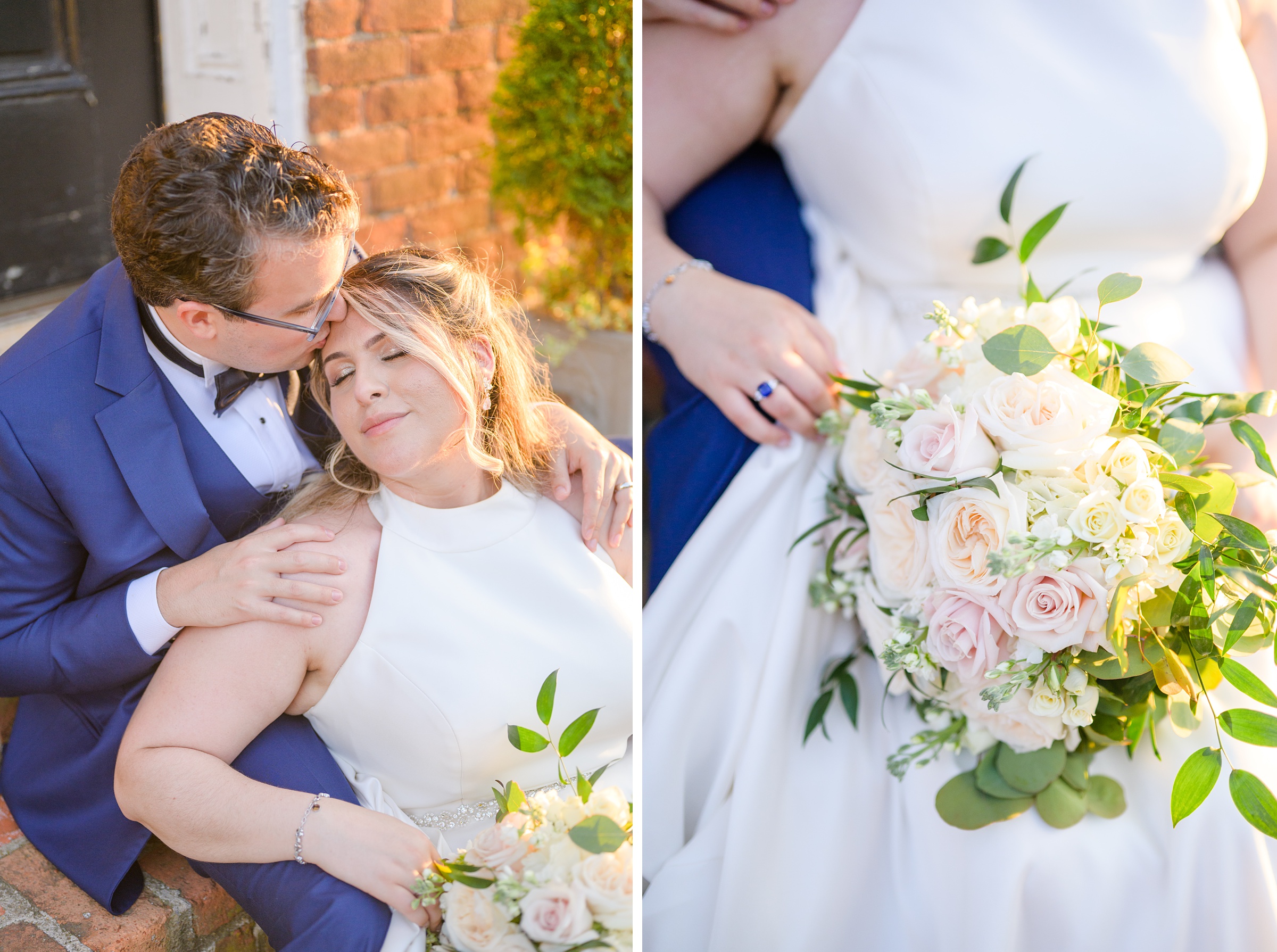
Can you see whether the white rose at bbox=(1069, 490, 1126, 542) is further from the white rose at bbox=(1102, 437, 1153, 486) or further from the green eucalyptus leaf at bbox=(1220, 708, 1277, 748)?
the green eucalyptus leaf at bbox=(1220, 708, 1277, 748)

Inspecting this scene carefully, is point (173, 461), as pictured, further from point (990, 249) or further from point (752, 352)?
point (990, 249)

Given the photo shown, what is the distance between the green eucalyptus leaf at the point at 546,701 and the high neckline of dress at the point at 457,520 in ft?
0.51

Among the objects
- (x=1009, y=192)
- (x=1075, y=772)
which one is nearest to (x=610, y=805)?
(x=1075, y=772)

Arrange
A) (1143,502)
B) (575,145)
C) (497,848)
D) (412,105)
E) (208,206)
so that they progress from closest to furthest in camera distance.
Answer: (208,206), (497,848), (1143,502), (412,105), (575,145)

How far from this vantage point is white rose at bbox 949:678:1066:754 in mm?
1085

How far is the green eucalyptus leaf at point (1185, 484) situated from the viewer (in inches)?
39.9

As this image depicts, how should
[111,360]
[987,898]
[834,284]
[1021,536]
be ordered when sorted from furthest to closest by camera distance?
1. [834,284]
2. [987,898]
3. [1021,536]
4. [111,360]

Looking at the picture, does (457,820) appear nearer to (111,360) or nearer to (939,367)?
(111,360)

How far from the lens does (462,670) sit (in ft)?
2.97

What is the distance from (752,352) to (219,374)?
724mm

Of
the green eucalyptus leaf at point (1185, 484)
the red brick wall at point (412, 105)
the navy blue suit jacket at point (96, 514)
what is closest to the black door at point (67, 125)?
the navy blue suit jacket at point (96, 514)

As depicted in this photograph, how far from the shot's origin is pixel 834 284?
1456 millimetres

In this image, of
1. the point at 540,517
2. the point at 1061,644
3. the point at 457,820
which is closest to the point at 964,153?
the point at 1061,644

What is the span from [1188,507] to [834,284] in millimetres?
628
